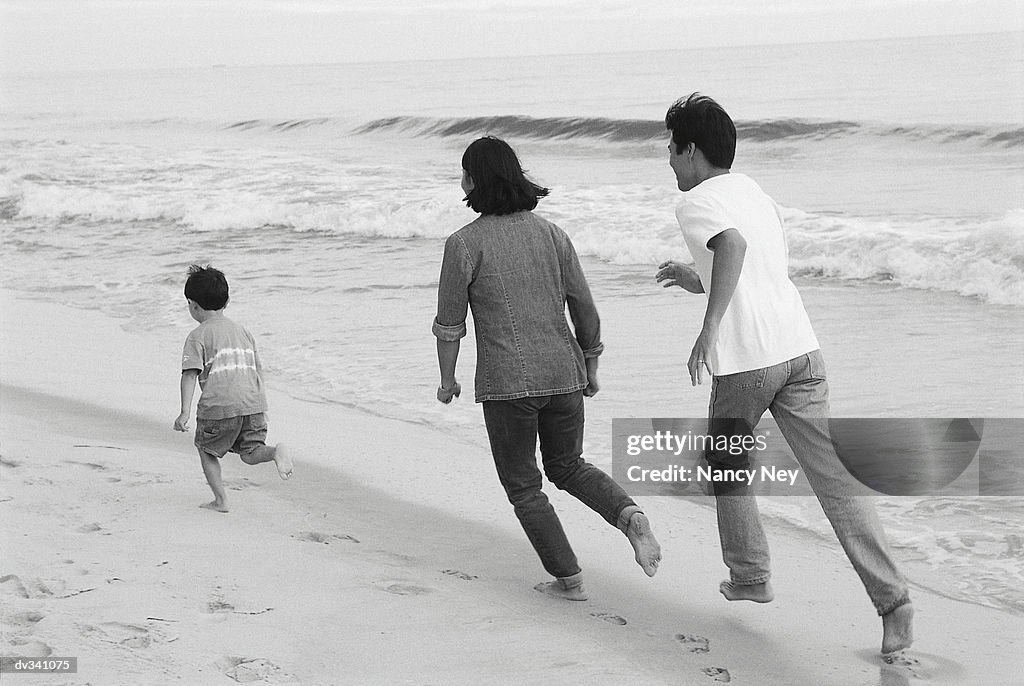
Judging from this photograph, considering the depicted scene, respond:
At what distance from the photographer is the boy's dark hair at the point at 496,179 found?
318 centimetres

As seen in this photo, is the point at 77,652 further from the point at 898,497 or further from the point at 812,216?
the point at 812,216

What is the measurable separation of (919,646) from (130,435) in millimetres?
3732

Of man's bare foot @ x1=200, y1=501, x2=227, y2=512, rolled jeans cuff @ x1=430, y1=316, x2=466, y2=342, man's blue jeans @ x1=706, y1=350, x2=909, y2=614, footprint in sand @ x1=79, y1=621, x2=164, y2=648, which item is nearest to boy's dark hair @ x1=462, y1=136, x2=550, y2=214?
rolled jeans cuff @ x1=430, y1=316, x2=466, y2=342

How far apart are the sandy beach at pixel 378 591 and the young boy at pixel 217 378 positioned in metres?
0.22

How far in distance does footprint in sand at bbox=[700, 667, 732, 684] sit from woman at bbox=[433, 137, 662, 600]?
0.37 meters

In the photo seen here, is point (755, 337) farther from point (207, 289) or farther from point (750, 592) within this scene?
point (207, 289)

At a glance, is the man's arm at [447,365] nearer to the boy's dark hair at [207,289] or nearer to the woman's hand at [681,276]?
the woman's hand at [681,276]

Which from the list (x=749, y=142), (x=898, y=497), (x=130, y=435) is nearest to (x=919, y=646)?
(x=898, y=497)

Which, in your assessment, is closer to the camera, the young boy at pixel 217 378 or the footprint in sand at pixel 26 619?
the footprint in sand at pixel 26 619

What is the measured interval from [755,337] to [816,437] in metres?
0.35

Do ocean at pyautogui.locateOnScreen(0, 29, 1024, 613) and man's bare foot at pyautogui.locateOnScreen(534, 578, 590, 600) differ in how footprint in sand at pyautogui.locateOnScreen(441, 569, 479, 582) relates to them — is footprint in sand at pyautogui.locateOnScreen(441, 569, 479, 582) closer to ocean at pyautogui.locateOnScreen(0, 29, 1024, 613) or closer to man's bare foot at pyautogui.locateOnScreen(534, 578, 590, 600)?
man's bare foot at pyautogui.locateOnScreen(534, 578, 590, 600)

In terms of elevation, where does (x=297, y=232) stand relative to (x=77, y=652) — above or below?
above

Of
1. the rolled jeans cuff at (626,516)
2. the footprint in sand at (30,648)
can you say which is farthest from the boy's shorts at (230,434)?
the rolled jeans cuff at (626,516)

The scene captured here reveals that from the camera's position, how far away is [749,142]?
19.7m
